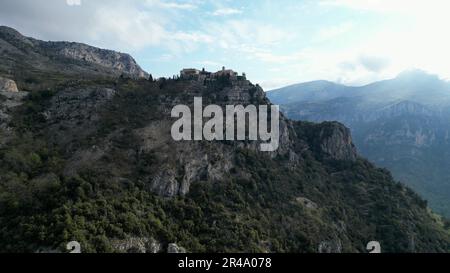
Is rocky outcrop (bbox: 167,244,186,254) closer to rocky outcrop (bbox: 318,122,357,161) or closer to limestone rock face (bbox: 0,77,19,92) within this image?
limestone rock face (bbox: 0,77,19,92)

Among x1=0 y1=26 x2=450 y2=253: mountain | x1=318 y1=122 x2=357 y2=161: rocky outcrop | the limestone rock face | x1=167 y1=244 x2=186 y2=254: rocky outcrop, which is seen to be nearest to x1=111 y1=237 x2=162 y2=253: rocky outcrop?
x1=0 y1=26 x2=450 y2=253: mountain

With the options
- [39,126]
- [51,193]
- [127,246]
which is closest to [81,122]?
[39,126]

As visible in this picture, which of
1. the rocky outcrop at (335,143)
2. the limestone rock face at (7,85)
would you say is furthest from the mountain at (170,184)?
the limestone rock face at (7,85)

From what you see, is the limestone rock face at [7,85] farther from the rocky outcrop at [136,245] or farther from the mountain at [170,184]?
the rocky outcrop at [136,245]

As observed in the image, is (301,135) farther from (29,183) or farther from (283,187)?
(29,183)

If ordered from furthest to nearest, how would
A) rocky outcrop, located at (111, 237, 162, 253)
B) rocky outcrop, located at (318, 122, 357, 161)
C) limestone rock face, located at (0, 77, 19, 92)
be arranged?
rocky outcrop, located at (318, 122, 357, 161), limestone rock face, located at (0, 77, 19, 92), rocky outcrop, located at (111, 237, 162, 253)

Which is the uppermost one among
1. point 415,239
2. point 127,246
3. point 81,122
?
point 81,122

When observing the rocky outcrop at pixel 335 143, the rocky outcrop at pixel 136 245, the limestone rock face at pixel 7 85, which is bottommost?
the rocky outcrop at pixel 136 245

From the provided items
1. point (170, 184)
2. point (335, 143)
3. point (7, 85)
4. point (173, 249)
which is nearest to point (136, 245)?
→ point (173, 249)

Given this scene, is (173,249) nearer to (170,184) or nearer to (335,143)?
(170,184)
